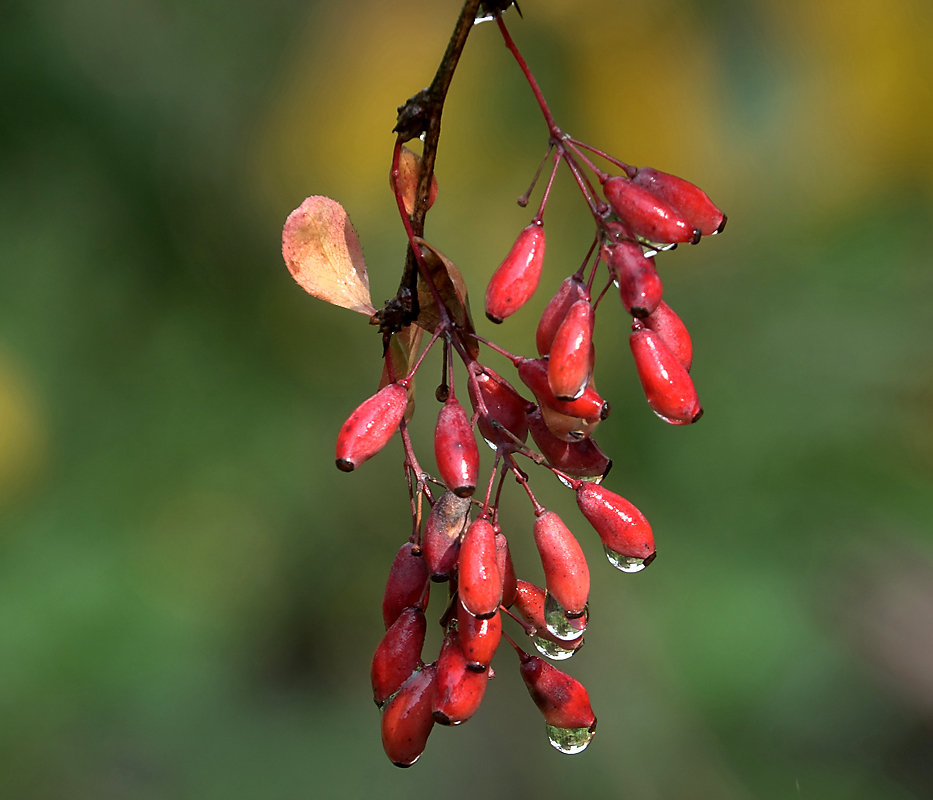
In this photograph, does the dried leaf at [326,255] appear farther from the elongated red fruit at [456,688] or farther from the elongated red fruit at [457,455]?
the elongated red fruit at [456,688]

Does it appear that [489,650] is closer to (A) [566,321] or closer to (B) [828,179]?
(A) [566,321]

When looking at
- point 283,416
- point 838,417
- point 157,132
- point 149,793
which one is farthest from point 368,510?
point 838,417

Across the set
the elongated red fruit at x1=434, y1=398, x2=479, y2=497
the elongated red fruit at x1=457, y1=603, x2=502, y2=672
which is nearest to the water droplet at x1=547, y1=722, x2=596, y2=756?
the elongated red fruit at x1=457, y1=603, x2=502, y2=672

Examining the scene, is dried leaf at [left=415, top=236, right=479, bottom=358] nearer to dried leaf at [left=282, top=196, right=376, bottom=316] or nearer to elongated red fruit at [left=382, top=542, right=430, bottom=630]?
dried leaf at [left=282, top=196, right=376, bottom=316]

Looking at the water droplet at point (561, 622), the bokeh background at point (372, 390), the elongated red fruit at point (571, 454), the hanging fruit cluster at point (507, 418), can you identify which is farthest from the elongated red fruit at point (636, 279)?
the bokeh background at point (372, 390)

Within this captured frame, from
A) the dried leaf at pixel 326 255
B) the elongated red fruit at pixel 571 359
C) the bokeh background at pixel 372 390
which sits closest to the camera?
the elongated red fruit at pixel 571 359

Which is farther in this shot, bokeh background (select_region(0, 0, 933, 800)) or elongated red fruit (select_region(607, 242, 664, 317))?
bokeh background (select_region(0, 0, 933, 800))
